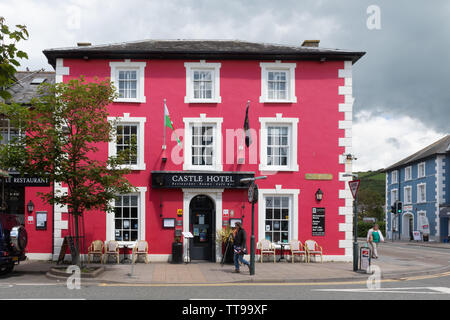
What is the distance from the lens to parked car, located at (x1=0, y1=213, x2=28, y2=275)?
1502 cm

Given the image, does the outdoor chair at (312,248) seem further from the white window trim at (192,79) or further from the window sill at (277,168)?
the white window trim at (192,79)

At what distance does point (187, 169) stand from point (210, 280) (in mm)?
6471

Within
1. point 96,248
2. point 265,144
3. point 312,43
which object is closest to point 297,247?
point 265,144

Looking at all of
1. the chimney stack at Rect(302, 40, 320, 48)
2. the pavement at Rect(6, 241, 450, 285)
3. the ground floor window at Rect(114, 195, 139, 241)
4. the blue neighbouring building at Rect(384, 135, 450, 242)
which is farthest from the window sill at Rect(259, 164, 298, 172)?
the blue neighbouring building at Rect(384, 135, 450, 242)

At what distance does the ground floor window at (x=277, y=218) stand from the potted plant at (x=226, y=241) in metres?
1.79

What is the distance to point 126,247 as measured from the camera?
19.2 meters

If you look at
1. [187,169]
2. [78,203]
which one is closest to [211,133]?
[187,169]

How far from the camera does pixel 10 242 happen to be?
15492 mm

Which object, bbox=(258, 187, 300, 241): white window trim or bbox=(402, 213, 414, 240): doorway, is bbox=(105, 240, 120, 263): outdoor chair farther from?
bbox=(402, 213, 414, 240): doorway

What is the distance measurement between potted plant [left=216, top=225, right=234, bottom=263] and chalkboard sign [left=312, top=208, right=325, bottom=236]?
3600 mm

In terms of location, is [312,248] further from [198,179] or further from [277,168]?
[198,179]

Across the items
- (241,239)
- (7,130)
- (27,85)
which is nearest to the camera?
(241,239)

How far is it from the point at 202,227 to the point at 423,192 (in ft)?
116

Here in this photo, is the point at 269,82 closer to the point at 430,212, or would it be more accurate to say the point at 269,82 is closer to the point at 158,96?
the point at 158,96
